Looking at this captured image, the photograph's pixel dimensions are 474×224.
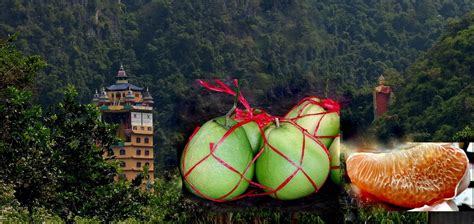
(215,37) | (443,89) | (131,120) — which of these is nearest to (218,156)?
(443,89)

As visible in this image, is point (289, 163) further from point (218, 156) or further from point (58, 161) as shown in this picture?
point (58, 161)

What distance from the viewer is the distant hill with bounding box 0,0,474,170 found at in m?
70.4

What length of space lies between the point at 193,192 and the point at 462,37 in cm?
4738

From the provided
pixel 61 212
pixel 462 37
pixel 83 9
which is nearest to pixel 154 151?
pixel 462 37

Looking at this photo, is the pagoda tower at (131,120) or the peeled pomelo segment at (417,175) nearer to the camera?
the peeled pomelo segment at (417,175)

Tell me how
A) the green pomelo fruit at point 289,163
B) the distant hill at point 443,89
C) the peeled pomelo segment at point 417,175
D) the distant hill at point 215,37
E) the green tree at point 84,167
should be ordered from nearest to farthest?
the green pomelo fruit at point 289,163 < the peeled pomelo segment at point 417,175 < the green tree at point 84,167 < the distant hill at point 443,89 < the distant hill at point 215,37

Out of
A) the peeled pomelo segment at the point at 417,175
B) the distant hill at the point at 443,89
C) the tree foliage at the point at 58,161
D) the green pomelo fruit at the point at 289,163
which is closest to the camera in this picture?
the green pomelo fruit at the point at 289,163

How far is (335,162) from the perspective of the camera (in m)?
4.96

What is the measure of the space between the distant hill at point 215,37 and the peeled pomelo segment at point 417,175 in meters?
57.6

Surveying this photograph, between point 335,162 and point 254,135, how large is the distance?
44 cm

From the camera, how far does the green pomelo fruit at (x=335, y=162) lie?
495cm

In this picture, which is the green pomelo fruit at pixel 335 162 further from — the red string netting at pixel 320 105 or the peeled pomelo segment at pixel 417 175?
the peeled pomelo segment at pixel 417 175

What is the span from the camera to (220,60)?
235 ft

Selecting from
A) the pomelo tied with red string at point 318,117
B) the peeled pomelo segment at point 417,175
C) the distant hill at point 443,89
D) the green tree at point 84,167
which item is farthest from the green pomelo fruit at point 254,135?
the distant hill at point 443,89
